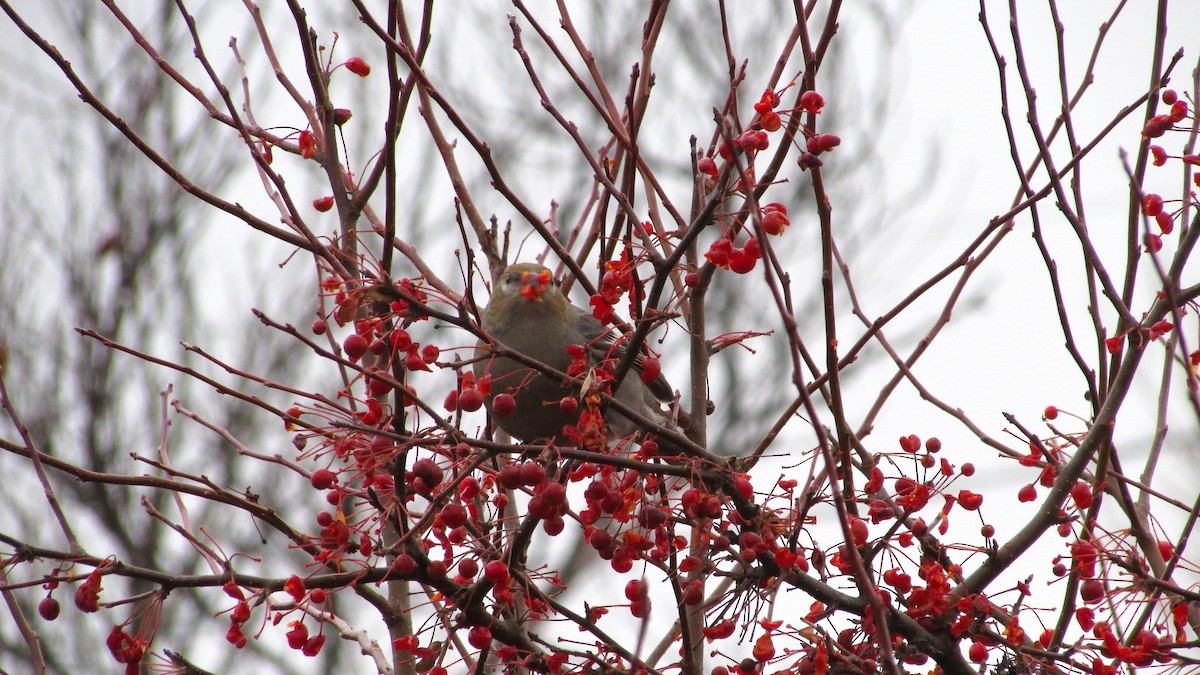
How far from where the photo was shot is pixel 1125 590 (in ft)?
7.77

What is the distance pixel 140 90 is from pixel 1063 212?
29.3 feet

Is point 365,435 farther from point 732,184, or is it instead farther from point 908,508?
point 908,508

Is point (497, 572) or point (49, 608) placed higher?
point (497, 572)

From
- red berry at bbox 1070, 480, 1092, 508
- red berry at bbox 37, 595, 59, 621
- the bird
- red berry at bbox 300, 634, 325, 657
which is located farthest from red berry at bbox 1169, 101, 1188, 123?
red berry at bbox 37, 595, 59, 621

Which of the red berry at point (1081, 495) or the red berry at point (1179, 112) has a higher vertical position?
the red berry at point (1179, 112)

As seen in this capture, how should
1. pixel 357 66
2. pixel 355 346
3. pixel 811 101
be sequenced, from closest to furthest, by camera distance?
pixel 811 101 → pixel 355 346 → pixel 357 66

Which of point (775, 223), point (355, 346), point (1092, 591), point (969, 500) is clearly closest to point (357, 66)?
point (355, 346)

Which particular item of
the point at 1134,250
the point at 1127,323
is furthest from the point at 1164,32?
the point at 1127,323

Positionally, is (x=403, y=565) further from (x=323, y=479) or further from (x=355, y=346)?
(x=355, y=346)

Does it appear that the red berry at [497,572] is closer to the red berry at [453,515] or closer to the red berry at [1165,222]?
the red berry at [453,515]

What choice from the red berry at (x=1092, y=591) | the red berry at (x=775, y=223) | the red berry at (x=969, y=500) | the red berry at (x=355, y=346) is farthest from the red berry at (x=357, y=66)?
the red berry at (x=1092, y=591)

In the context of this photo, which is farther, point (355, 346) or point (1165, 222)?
point (1165, 222)

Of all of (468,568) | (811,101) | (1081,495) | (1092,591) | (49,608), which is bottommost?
(49,608)

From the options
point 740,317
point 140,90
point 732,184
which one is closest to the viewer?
point 732,184
